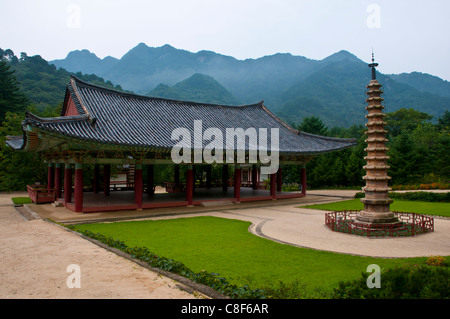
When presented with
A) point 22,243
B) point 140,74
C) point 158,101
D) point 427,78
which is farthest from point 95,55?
point 22,243

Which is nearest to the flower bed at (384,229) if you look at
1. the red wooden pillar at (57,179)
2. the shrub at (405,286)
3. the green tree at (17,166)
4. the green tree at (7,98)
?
the shrub at (405,286)

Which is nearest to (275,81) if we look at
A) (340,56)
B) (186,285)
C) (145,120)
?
(340,56)

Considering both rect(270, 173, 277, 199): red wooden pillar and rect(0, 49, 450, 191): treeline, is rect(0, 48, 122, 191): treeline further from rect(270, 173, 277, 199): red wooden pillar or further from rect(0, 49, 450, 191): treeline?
rect(270, 173, 277, 199): red wooden pillar

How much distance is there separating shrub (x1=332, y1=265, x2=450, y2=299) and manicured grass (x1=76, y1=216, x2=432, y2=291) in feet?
3.15

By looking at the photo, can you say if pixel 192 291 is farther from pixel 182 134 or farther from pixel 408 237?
pixel 182 134

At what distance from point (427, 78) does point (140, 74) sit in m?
144

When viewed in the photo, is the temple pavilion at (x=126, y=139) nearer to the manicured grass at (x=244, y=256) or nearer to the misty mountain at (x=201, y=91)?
the manicured grass at (x=244, y=256)

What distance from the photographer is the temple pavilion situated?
17078 mm

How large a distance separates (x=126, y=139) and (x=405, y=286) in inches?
607

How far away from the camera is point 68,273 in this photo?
24.0 ft

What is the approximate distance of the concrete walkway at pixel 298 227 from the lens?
33.2 ft

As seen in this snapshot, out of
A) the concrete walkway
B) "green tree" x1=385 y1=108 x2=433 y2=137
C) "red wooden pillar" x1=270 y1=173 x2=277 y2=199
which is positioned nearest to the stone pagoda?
the concrete walkway

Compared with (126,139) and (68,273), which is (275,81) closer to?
(126,139)

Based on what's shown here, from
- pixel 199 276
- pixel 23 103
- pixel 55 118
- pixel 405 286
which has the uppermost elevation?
pixel 23 103
